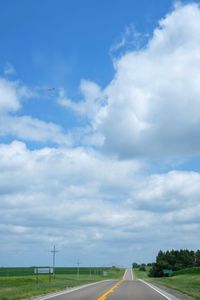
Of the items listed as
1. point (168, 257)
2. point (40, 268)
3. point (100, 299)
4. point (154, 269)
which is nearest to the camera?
point (100, 299)

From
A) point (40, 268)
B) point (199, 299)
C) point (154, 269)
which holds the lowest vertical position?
point (199, 299)

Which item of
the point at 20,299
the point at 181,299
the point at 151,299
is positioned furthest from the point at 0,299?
the point at 181,299

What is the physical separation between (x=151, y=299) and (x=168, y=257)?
551 ft

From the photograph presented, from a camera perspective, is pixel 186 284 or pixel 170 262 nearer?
pixel 186 284

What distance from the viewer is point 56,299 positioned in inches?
1210

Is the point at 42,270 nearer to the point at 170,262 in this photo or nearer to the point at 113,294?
the point at 113,294

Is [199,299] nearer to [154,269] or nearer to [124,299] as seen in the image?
[124,299]

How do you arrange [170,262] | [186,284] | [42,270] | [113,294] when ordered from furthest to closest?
1. [170,262]
2. [186,284]
3. [42,270]
4. [113,294]

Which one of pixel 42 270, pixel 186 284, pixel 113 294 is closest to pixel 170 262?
pixel 186 284

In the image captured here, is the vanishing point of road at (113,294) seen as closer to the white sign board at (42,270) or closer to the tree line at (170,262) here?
the white sign board at (42,270)

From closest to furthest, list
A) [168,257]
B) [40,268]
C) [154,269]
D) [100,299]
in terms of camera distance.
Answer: [100,299], [40,268], [154,269], [168,257]

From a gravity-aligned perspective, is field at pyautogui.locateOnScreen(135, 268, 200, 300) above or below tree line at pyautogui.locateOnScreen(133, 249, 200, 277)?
below

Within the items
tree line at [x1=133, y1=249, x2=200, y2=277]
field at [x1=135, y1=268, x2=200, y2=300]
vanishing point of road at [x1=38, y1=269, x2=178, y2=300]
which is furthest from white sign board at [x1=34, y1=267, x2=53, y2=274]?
tree line at [x1=133, y1=249, x2=200, y2=277]

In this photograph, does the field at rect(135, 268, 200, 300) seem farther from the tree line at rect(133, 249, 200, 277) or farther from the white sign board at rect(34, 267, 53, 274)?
the tree line at rect(133, 249, 200, 277)
